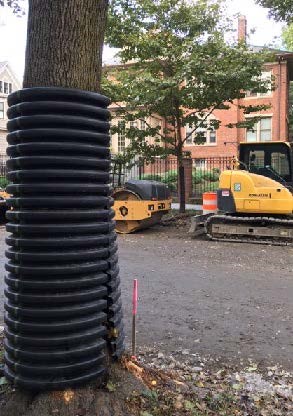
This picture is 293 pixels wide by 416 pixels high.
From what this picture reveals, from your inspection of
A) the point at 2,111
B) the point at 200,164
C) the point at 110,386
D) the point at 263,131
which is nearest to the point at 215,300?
the point at 110,386

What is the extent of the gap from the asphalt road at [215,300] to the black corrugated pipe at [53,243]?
2229mm

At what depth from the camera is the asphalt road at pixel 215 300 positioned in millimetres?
4930

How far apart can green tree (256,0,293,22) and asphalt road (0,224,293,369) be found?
10672 mm

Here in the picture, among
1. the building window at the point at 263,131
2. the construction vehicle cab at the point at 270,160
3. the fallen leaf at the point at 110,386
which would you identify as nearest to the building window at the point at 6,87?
the building window at the point at 263,131

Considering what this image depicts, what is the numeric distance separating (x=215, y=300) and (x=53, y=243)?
4.38 metres

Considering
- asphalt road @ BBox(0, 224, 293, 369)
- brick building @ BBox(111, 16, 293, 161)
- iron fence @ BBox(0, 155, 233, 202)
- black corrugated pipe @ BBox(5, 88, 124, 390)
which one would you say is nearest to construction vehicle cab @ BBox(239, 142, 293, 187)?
asphalt road @ BBox(0, 224, 293, 369)

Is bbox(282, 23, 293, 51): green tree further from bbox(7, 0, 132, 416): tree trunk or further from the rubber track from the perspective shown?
bbox(7, 0, 132, 416): tree trunk

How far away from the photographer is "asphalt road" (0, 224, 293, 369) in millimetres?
4930

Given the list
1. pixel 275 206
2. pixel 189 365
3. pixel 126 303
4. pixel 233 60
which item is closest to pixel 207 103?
pixel 233 60

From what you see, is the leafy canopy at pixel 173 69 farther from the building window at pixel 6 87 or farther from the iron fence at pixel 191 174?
the building window at pixel 6 87

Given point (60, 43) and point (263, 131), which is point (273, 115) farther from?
point (60, 43)

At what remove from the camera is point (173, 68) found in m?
15.4

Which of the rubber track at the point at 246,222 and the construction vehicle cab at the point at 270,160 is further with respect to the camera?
the construction vehicle cab at the point at 270,160

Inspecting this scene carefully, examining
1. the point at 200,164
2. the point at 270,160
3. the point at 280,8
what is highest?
the point at 280,8
